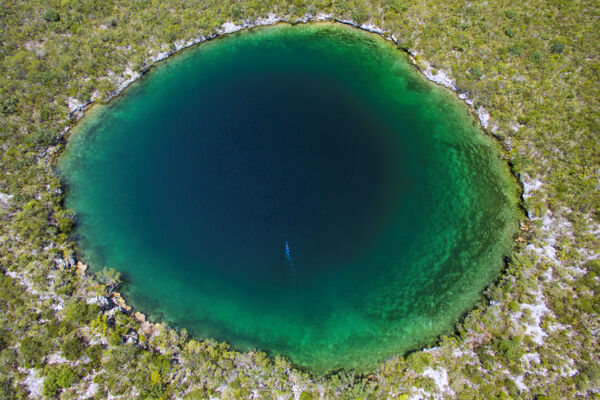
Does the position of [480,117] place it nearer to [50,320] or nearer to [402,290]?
[402,290]

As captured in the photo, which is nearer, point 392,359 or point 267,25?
point 392,359

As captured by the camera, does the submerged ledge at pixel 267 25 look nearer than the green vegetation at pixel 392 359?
No

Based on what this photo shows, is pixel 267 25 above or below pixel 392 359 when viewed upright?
above

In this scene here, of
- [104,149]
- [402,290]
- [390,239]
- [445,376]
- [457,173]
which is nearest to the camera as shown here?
[445,376]

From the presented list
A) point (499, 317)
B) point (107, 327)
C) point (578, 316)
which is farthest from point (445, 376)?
point (107, 327)

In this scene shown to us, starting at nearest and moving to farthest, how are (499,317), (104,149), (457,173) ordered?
(499,317)
(457,173)
(104,149)

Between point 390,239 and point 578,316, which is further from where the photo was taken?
point 390,239

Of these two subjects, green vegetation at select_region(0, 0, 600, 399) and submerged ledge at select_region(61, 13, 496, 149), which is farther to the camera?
submerged ledge at select_region(61, 13, 496, 149)

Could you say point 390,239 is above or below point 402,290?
above
